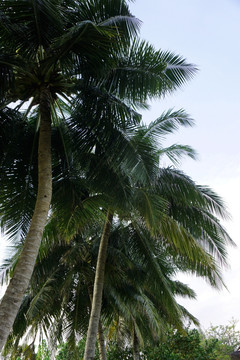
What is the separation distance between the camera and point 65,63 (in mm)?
6344

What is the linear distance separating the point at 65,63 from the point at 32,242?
3.10 meters

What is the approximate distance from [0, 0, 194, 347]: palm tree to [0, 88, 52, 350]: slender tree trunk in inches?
0.5

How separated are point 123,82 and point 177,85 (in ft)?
3.80

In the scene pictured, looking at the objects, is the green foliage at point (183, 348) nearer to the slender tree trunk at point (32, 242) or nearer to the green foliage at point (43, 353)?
the green foliage at point (43, 353)

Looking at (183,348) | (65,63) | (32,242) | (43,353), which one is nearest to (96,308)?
(183,348)

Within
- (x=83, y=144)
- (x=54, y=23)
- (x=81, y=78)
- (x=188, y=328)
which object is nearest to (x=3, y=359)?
(x=188, y=328)

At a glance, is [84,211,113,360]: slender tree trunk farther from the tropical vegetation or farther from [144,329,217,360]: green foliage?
[144,329,217,360]: green foliage

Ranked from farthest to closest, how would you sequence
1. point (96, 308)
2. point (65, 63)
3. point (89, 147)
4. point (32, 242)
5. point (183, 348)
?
1. point (183, 348)
2. point (96, 308)
3. point (89, 147)
4. point (65, 63)
5. point (32, 242)

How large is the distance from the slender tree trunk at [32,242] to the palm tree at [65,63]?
0.01 metres

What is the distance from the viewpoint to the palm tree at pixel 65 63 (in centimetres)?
546

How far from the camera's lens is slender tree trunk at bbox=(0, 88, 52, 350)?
432 cm

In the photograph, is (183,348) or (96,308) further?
(183,348)

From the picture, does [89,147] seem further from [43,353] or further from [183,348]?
[43,353]

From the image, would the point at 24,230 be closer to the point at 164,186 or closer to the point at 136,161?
the point at 136,161
